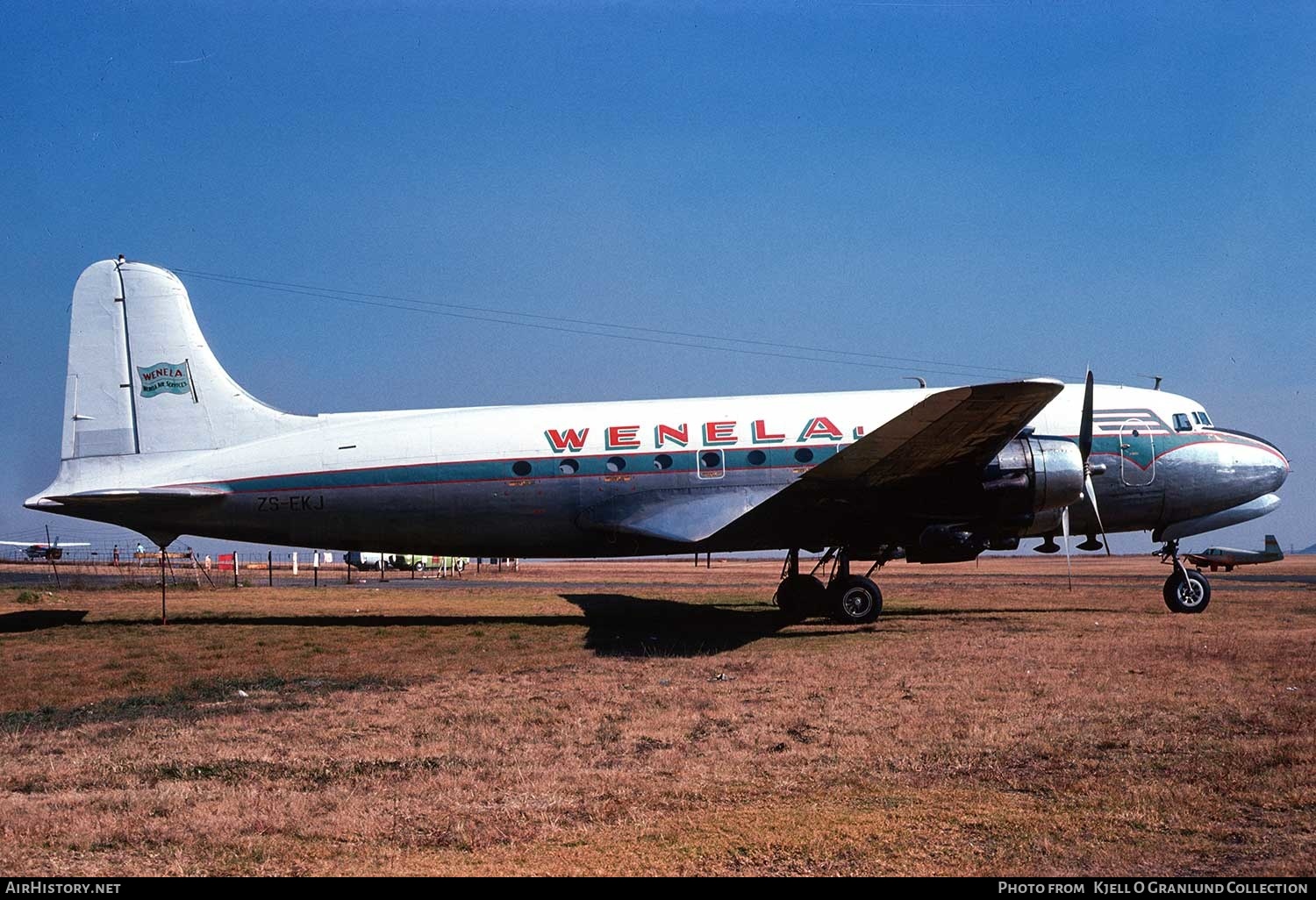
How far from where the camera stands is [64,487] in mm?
18609

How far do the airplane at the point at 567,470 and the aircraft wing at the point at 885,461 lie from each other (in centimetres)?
8

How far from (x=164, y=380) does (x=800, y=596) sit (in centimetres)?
→ 1332

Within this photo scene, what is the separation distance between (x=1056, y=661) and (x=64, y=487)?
1742cm

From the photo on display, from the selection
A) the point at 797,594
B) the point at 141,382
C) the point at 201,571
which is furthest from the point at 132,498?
the point at 201,571

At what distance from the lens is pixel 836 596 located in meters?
18.3

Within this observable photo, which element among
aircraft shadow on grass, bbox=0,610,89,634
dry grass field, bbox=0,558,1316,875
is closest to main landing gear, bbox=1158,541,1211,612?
dry grass field, bbox=0,558,1316,875

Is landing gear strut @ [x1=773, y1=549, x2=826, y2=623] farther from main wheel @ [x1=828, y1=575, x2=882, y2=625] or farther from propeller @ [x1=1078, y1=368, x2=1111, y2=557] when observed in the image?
propeller @ [x1=1078, y1=368, x2=1111, y2=557]

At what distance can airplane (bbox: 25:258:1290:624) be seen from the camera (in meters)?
17.9

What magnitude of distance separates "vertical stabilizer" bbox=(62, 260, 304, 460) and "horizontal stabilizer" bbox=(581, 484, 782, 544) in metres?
6.52

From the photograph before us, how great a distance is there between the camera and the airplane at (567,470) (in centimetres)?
1788

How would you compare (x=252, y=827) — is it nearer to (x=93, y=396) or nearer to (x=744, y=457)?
(x=744, y=457)

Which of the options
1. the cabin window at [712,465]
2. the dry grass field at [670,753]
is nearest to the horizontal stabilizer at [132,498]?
the dry grass field at [670,753]

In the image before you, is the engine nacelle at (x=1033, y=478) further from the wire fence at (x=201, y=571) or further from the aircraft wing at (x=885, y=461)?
the wire fence at (x=201, y=571)
